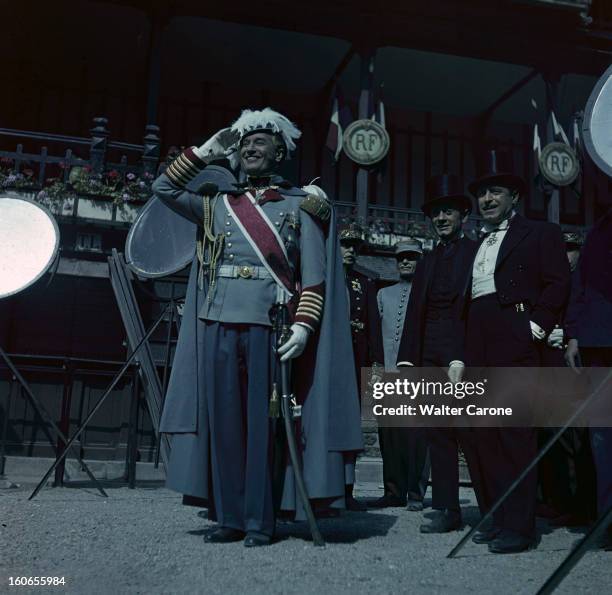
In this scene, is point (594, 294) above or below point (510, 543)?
above

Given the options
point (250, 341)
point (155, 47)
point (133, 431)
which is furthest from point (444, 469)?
point (155, 47)

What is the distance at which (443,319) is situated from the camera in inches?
177

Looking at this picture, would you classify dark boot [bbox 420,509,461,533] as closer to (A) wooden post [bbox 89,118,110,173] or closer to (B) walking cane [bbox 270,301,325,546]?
(B) walking cane [bbox 270,301,325,546]

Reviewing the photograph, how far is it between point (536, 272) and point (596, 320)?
0.37 metres

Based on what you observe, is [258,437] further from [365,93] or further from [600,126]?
[365,93]

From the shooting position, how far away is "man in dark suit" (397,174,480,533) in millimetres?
4062

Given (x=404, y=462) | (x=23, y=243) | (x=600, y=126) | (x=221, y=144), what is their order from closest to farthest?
(x=600, y=126) → (x=221, y=144) → (x=23, y=243) → (x=404, y=462)

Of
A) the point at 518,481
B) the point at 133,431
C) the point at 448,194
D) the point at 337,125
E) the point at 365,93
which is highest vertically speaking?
the point at 365,93

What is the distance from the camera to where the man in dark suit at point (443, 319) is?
4.06m

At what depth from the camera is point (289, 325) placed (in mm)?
3477

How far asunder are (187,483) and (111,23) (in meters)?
9.49

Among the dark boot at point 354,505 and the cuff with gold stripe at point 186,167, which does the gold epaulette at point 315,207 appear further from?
the dark boot at point 354,505

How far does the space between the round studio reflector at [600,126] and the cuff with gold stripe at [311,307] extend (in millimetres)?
1282

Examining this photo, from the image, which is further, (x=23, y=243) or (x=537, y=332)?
(x=23, y=243)
